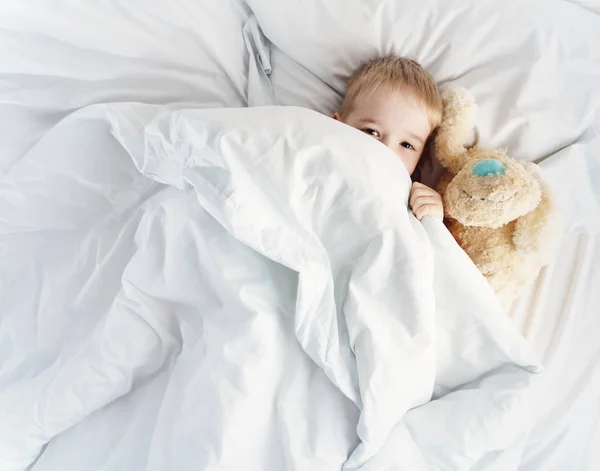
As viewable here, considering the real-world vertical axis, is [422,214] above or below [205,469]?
above

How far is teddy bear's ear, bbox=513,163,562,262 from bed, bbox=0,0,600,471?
0.32 ft

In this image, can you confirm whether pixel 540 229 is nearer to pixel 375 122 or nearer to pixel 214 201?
pixel 375 122

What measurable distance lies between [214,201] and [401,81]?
0.43m

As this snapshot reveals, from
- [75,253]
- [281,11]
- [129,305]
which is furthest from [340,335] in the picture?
[281,11]

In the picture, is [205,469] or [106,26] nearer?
[205,469]

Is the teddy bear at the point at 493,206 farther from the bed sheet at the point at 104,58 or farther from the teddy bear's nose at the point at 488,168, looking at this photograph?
the bed sheet at the point at 104,58

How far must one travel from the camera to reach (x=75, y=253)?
2.93 ft

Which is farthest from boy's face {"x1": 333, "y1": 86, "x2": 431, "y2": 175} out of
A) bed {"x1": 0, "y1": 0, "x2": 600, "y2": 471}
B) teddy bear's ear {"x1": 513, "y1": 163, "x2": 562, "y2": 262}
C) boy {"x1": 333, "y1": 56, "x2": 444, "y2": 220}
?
teddy bear's ear {"x1": 513, "y1": 163, "x2": 562, "y2": 262}

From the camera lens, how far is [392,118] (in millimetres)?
985

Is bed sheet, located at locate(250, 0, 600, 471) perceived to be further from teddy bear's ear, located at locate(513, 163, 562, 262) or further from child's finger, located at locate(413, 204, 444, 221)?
child's finger, located at locate(413, 204, 444, 221)

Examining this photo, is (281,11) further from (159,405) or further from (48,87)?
(159,405)

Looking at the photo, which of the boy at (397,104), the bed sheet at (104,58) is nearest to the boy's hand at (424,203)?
the boy at (397,104)

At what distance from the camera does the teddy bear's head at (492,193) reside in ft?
2.85

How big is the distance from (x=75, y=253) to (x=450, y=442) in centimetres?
66
